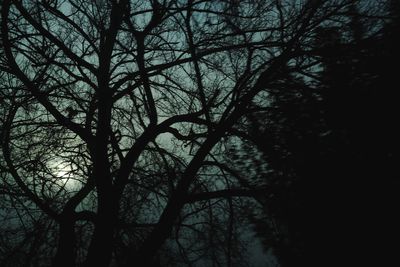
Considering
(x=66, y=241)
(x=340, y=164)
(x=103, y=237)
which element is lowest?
(x=340, y=164)

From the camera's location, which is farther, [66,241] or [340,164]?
[66,241]

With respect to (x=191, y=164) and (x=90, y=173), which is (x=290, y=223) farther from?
(x=90, y=173)

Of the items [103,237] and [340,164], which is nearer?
[340,164]

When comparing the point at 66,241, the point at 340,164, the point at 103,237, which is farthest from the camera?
the point at 66,241

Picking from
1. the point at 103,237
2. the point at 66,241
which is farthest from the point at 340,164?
the point at 66,241

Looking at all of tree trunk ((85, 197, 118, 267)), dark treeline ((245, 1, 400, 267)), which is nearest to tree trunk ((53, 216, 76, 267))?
tree trunk ((85, 197, 118, 267))

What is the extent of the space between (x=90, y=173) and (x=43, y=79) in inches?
78.2

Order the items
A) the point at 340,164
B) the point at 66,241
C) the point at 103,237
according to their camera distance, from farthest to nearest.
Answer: the point at 66,241 < the point at 103,237 < the point at 340,164

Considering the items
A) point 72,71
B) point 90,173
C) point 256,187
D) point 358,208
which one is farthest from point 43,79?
point 358,208

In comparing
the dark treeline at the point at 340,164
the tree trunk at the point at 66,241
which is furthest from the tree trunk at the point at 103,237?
the dark treeline at the point at 340,164

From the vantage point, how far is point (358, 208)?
222 cm

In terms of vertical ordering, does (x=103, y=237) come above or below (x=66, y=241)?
below

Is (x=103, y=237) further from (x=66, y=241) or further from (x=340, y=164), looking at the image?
(x=340, y=164)

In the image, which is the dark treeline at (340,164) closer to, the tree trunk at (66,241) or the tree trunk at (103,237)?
the tree trunk at (103,237)
